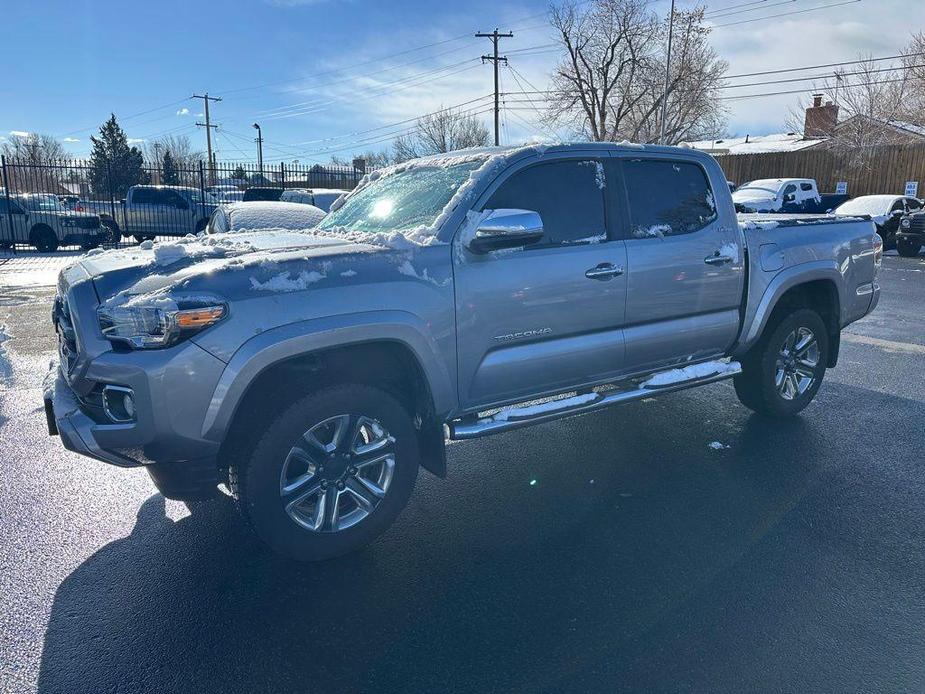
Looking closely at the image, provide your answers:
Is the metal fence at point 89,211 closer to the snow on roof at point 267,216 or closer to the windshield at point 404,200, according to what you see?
the snow on roof at point 267,216

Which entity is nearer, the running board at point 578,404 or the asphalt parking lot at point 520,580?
the asphalt parking lot at point 520,580

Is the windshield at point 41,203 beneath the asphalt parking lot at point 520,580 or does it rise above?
above

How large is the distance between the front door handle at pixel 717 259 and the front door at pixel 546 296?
2.55 ft

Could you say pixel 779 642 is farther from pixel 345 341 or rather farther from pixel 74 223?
pixel 74 223

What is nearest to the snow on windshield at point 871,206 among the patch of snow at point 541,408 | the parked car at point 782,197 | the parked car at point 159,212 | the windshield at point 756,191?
the parked car at point 782,197

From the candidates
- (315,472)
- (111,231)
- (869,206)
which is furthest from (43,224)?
(869,206)

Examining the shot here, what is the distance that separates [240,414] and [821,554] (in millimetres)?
2952

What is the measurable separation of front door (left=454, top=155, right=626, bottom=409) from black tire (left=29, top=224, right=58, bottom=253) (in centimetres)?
1964

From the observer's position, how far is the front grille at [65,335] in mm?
3232

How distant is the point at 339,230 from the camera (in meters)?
4.33

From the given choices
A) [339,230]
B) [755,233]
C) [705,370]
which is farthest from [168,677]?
[755,233]

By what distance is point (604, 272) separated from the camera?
394cm

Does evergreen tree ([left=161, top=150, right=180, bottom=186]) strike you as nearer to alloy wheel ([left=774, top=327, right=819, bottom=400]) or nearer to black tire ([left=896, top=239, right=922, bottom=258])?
alloy wheel ([left=774, top=327, right=819, bottom=400])

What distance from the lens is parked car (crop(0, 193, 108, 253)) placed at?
739 inches
